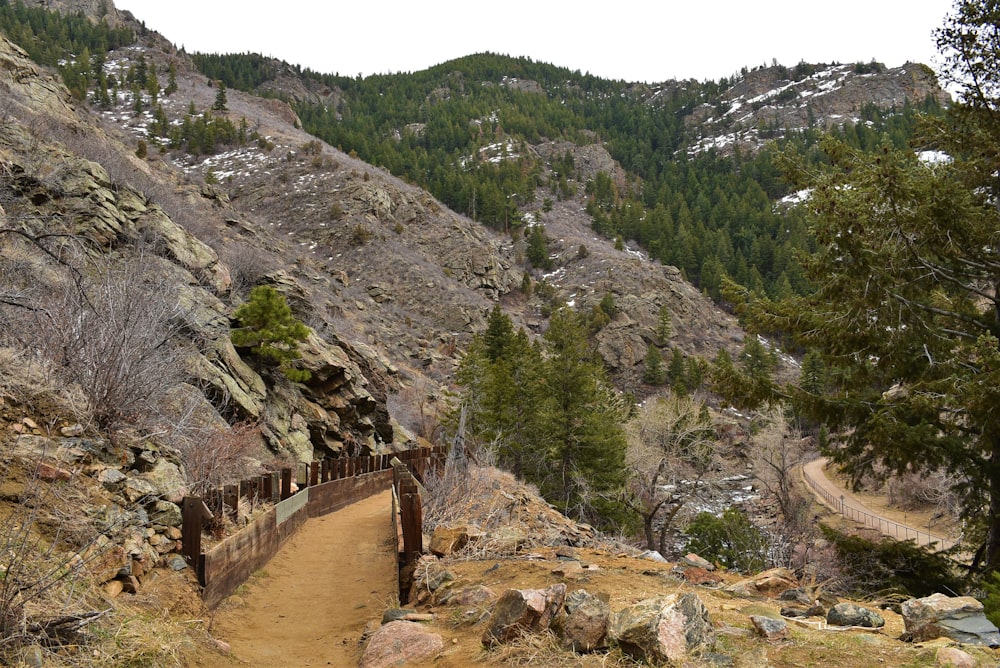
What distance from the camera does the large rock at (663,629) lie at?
365 centimetres

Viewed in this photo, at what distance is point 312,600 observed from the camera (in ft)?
26.2

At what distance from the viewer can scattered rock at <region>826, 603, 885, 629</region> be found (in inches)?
178

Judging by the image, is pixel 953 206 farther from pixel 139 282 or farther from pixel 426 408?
pixel 426 408

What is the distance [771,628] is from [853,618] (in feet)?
2.65

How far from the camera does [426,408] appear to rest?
38.7 m

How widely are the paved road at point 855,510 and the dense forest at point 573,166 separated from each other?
103 feet

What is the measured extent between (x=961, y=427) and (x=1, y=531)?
1172 cm

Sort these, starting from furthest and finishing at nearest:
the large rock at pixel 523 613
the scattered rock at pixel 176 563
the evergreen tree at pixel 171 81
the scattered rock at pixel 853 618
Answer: the evergreen tree at pixel 171 81 → the scattered rock at pixel 176 563 → the scattered rock at pixel 853 618 → the large rock at pixel 523 613

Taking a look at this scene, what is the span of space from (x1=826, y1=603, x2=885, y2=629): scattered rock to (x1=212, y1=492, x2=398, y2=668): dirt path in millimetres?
3940

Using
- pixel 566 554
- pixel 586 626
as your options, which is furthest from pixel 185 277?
pixel 586 626

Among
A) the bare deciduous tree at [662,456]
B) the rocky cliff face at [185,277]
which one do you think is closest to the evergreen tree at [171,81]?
the rocky cliff face at [185,277]

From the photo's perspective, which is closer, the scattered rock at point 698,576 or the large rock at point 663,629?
the large rock at point 663,629

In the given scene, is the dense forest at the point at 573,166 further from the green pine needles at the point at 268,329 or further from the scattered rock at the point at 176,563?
the scattered rock at the point at 176,563

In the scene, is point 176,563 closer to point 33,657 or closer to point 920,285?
point 33,657
